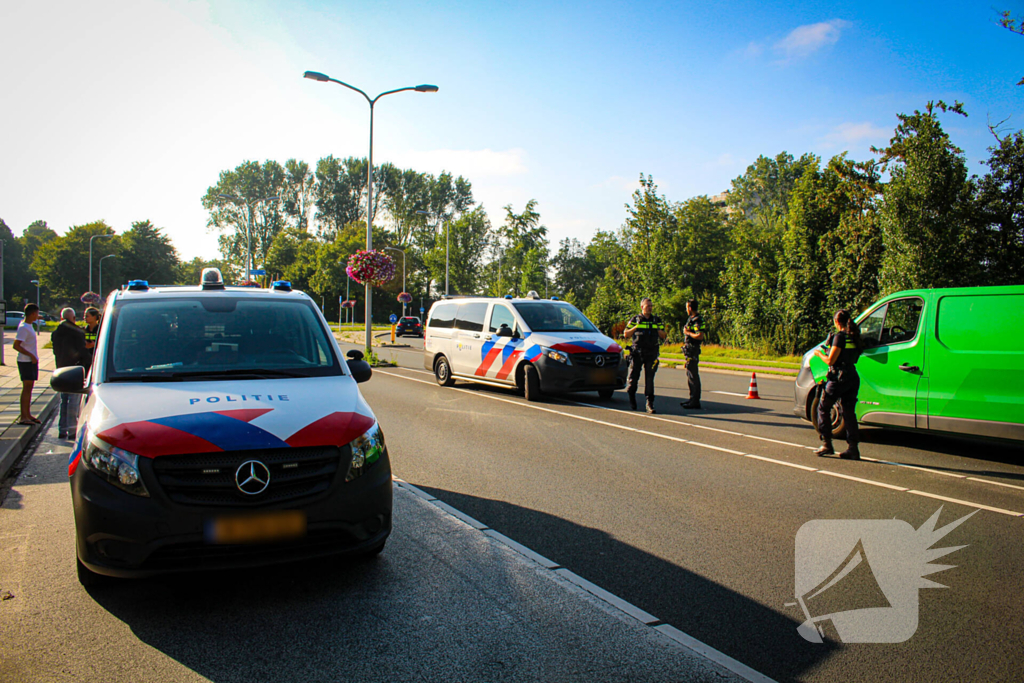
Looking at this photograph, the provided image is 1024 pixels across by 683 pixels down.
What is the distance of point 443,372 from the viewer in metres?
15.2

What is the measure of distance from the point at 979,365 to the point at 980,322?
470 millimetres

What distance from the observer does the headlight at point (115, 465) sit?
345cm

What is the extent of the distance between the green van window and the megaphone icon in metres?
4.15

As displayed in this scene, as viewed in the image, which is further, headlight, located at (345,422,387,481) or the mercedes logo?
headlight, located at (345,422,387,481)

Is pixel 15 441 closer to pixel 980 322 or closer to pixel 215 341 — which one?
pixel 215 341

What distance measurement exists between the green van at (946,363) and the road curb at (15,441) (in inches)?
366

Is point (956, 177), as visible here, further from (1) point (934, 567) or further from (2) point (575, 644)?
(2) point (575, 644)

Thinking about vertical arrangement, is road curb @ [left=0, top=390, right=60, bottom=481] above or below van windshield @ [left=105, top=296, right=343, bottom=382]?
below

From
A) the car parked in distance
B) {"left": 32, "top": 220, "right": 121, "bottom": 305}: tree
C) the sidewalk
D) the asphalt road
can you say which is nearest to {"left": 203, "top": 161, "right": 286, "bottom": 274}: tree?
{"left": 32, "top": 220, "right": 121, "bottom": 305}: tree

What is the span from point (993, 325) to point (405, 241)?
279ft

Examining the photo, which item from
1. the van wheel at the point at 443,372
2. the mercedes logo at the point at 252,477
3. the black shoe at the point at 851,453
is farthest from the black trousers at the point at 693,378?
the mercedes logo at the point at 252,477

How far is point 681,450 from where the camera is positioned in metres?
8.10

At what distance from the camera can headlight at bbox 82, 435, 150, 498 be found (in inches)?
136
